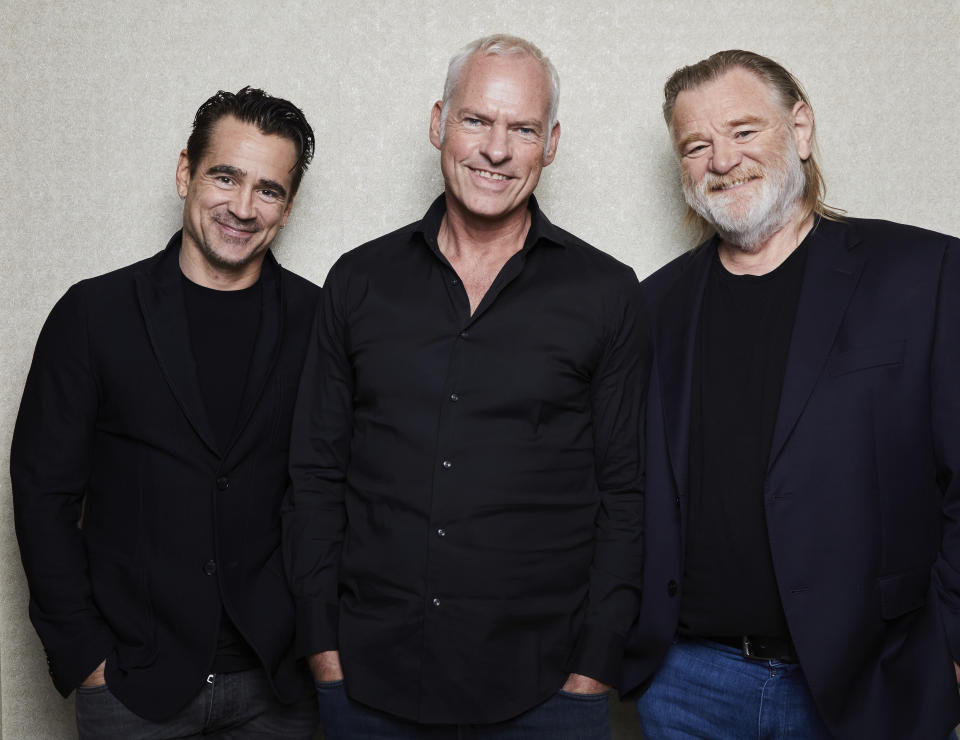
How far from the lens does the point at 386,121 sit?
8.85 feet

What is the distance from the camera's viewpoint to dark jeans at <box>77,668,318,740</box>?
79.1 inches

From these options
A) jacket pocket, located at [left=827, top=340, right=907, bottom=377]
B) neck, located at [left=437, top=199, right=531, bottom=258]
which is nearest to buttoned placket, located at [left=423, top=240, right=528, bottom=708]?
neck, located at [left=437, top=199, right=531, bottom=258]

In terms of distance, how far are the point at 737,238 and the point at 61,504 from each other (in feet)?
5.64

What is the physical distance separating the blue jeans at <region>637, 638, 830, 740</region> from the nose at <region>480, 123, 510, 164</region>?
1212mm

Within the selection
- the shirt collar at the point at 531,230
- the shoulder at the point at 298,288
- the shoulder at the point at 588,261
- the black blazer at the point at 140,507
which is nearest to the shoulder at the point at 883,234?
the shoulder at the point at 588,261

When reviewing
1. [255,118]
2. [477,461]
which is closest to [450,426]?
[477,461]

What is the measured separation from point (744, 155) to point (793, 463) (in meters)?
0.75

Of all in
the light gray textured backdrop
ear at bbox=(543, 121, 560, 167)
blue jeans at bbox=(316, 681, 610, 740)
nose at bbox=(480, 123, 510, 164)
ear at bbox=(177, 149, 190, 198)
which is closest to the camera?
blue jeans at bbox=(316, 681, 610, 740)

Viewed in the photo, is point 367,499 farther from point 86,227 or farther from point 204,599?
point 86,227

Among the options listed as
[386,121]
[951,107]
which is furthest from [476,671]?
[951,107]

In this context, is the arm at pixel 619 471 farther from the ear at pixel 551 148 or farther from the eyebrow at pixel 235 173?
the eyebrow at pixel 235 173

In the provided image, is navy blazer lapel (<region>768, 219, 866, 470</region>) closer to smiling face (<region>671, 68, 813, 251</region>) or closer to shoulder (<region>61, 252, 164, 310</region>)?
smiling face (<region>671, 68, 813, 251</region>)

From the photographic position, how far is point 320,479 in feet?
6.84

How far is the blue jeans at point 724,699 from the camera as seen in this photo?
76.3 inches
